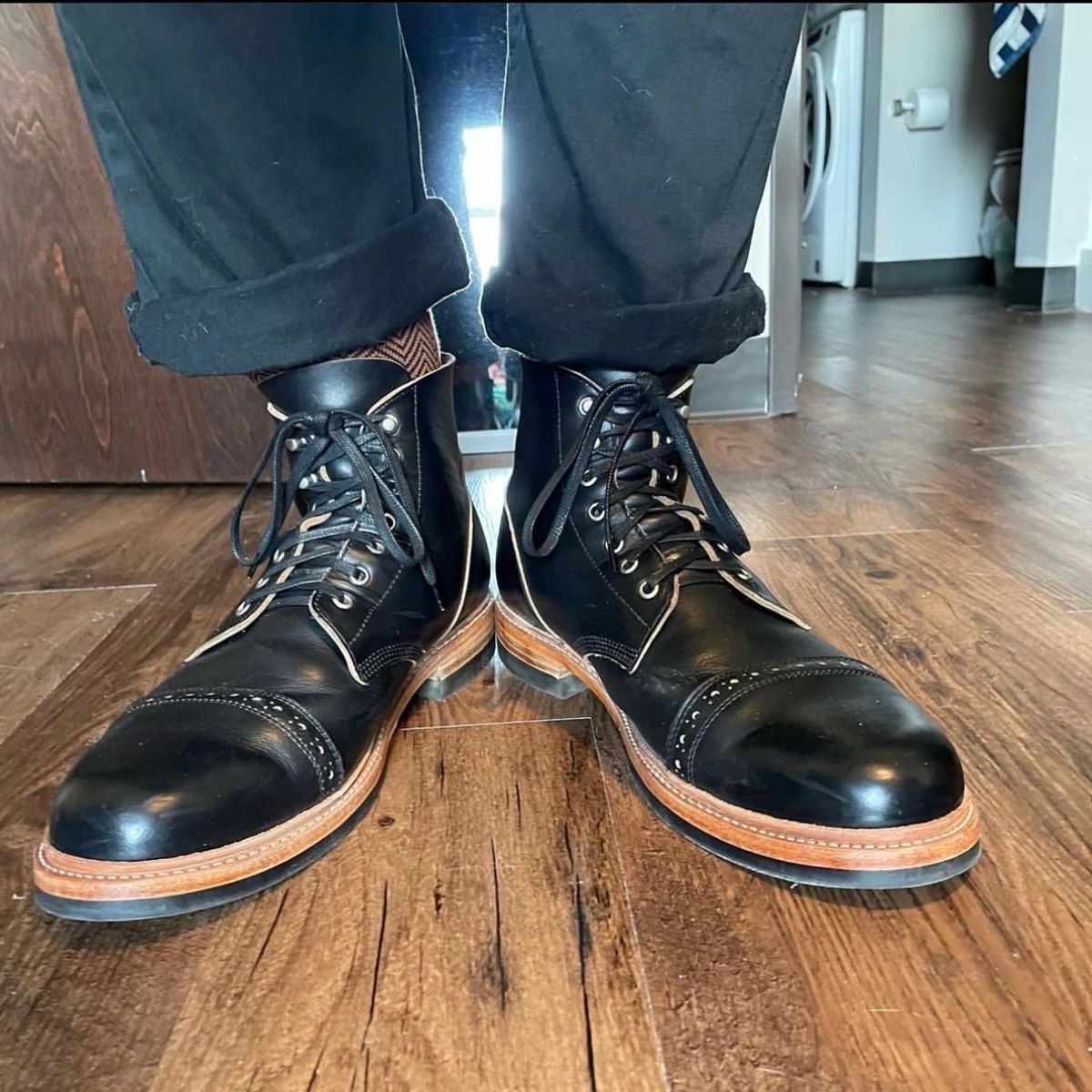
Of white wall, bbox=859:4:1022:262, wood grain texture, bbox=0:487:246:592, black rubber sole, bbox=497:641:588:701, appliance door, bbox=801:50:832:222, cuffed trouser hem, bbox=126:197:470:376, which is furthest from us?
appliance door, bbox=801:50:832:222

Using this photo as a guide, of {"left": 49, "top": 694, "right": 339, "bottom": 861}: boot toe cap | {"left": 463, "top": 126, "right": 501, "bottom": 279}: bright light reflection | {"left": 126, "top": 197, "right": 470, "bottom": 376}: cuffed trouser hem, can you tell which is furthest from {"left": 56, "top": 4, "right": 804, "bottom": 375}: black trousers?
{"left": 463, "top": 126, "right": 501, "bottom": 279}: bright light reflection

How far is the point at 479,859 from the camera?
0.43 meters

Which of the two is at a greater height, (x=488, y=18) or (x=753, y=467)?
(x=488, y=18)

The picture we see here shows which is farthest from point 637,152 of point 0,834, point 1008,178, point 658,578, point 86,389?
point 1008,178

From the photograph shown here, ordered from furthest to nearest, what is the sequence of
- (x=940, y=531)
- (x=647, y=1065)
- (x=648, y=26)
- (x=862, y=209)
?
(x=862, y=209) → (x=940, y=531) → (x=648, y=26) → (x=647, y=1065)

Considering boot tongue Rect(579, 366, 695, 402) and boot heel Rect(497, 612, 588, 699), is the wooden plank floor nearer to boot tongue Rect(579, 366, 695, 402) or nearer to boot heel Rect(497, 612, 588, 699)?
boot heel Rect(497, 612, 588, 699)

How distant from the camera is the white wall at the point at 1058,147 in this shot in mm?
2494

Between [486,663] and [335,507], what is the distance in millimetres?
172

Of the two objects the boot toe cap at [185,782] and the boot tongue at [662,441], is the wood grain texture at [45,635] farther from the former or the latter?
the boot tongue at [662,441]

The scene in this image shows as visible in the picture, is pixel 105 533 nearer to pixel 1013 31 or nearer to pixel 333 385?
pixel 333 385

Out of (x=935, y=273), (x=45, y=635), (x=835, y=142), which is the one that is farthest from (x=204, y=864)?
(x=835, y=142)

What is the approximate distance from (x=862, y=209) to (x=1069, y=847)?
4153 mm

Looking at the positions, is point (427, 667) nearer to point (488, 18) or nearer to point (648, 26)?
point (648, 26)

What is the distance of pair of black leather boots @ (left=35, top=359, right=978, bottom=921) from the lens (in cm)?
39
